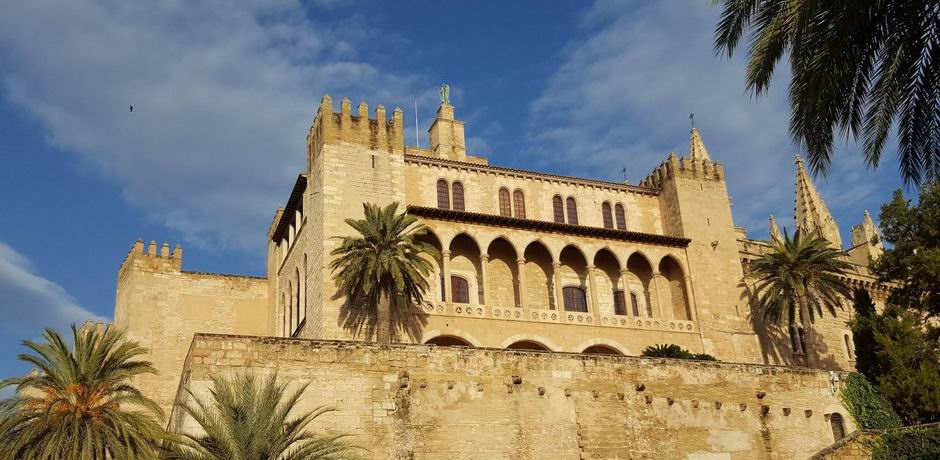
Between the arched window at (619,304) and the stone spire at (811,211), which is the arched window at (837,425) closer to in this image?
the arched window at (619,304)

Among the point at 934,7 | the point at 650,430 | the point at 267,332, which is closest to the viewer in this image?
the point at 934,7

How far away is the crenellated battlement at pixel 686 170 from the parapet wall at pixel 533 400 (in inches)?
548

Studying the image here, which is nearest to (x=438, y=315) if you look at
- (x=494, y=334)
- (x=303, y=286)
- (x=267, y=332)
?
(x=494, y=334)

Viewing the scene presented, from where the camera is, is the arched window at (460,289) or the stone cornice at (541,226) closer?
the stone cornice at (541,226)

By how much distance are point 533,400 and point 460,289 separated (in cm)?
1128

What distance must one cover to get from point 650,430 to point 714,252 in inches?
613

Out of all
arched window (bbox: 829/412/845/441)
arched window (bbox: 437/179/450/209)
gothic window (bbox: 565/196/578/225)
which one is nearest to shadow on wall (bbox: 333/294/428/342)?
arched window (bbox: 437/179/450/209)

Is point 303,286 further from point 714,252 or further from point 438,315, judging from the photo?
point 714,252

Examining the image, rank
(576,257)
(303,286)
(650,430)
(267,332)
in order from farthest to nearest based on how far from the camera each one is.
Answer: (267,332)
(576,257)
(303,286)
(650,430)

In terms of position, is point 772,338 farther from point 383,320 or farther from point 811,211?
point 811,211

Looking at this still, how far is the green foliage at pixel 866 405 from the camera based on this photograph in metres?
32.8

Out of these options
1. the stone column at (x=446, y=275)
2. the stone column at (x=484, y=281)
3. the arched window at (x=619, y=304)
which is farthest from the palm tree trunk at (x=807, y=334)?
the stone column at (x=446, y=275)

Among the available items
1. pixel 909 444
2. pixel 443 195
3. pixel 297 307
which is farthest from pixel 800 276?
pixel 297 307

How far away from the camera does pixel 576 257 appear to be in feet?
138
